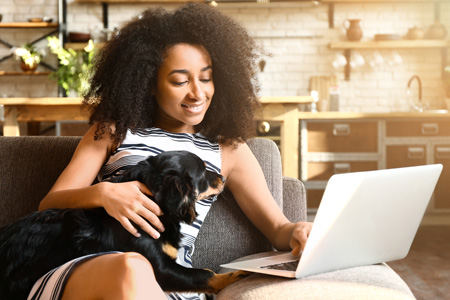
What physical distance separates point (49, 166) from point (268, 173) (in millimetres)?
655

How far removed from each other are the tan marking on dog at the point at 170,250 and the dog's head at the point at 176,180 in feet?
0.22

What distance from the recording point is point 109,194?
1226mm

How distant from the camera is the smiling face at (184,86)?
1466 mm

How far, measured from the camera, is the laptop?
1.09 metres

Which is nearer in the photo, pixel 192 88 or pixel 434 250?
pixel 192 88

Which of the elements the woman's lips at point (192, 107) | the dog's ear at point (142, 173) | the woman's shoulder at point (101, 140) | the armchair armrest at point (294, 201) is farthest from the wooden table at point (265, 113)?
the dog's ear at point (142, 173)

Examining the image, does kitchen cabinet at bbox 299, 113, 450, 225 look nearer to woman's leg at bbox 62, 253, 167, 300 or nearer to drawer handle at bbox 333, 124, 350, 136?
drawer handle at bbox 333, 124, 350, 136

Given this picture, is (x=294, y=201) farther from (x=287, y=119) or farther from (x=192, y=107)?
(x=287, y=119)

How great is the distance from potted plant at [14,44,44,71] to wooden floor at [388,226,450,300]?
12.8ft

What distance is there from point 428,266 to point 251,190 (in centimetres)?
235

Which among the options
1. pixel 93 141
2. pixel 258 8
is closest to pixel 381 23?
pixel 258 8

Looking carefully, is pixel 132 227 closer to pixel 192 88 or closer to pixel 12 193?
pixel 192 88

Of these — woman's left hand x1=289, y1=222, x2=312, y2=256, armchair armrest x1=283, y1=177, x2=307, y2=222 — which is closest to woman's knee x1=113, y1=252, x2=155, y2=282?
woman's left hand x1=289, y1=222, x2=312, y2=256

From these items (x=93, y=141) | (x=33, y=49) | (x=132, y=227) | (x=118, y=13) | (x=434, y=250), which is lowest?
(x=434, y=250)
